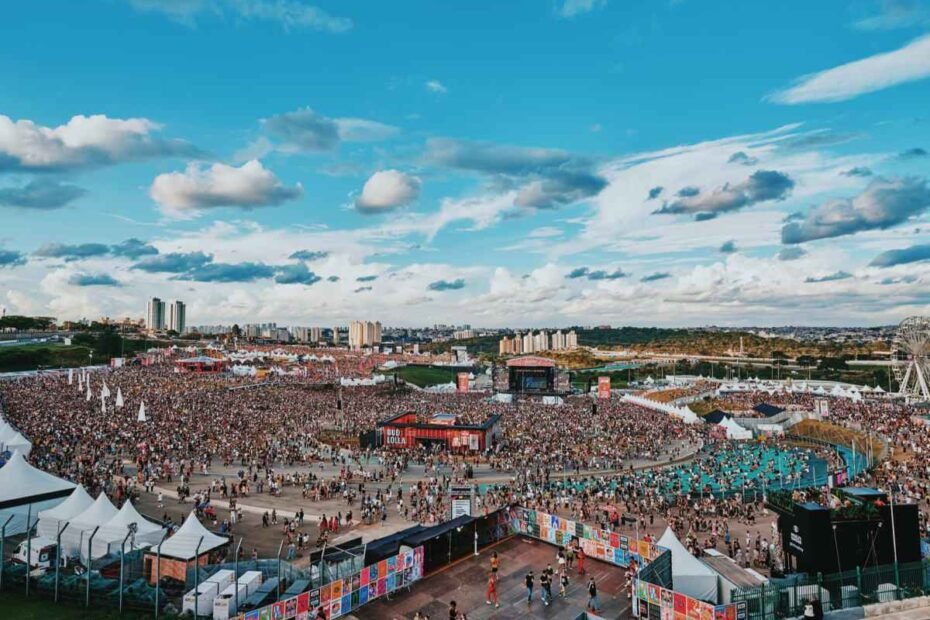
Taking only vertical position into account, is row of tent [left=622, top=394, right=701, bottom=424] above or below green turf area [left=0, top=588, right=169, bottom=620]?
below

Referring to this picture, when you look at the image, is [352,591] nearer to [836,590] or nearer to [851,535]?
[836,590]

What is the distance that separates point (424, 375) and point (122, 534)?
97147 mm

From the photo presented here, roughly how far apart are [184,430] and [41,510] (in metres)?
21.6

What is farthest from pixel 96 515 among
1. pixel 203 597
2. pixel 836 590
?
pixel 836 590

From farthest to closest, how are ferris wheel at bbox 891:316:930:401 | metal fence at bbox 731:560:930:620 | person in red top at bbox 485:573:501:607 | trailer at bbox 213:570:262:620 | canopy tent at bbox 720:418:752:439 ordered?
ferris wheel at bbox 891:316:930:401
canopy tent at bbox 720:418:752:439
person in red top at bbox 485:573:501:607
trailer at bbox 213:570:262:620
metal fence at bbox 731:560:930:620

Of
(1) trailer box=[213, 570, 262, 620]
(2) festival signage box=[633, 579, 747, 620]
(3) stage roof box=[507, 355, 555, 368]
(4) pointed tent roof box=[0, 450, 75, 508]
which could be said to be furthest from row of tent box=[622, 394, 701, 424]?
(4) pointed tent roof box=[0, 450, 75, 508]

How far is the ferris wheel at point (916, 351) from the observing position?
199 ft

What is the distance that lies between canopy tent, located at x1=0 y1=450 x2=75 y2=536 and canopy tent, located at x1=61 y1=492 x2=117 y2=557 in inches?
74.3

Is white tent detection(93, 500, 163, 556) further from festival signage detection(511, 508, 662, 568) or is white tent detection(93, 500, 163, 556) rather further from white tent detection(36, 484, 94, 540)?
festival signage detection(511, 508, 662, 568)

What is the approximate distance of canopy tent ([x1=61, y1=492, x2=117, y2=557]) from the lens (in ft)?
52.9

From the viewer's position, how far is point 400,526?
2253 cm

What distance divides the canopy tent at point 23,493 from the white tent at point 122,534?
3.10 meters

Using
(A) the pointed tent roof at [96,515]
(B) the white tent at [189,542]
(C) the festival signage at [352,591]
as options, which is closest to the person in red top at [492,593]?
(C) the festival signage at [352,591]

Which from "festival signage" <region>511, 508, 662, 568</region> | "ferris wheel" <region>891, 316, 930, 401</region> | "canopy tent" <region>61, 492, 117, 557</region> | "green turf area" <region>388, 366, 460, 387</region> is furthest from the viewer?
"green turf area" <region>388, 366, 460, 387</region>
